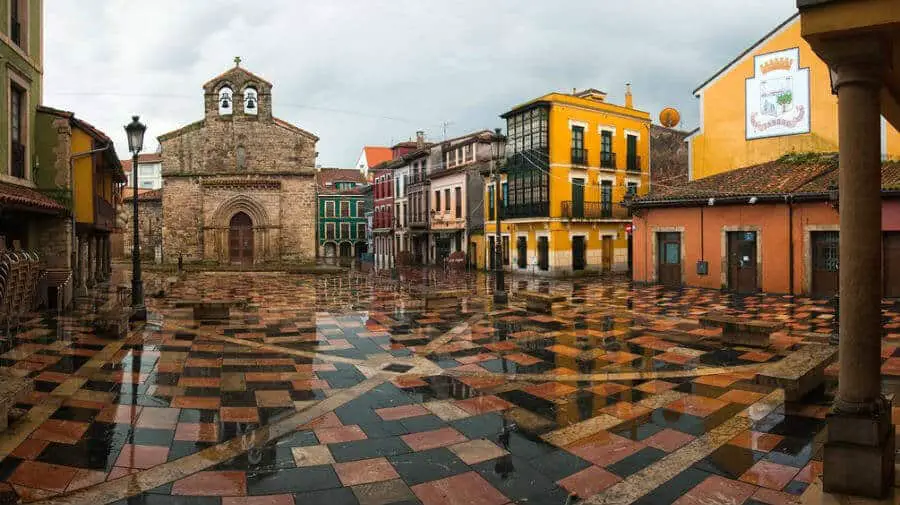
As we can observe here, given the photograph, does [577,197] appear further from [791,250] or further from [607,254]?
[791,250]

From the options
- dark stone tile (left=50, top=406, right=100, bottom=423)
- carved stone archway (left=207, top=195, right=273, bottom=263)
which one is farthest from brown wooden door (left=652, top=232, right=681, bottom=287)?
carved stone archway (left=207, top=195, right=273, bottom=263)

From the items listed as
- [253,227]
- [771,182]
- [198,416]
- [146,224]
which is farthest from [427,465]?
[146,224]

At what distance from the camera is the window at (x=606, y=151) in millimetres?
31859

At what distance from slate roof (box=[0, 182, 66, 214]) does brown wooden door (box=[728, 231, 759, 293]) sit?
20265 millimetres

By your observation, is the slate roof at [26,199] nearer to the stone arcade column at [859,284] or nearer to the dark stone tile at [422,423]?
the dark stone tile at [422,423]

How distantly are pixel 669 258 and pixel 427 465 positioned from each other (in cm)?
2023

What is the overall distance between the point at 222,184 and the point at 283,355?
2910cm

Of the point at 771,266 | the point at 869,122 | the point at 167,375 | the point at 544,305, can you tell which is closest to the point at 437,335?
the point at 544,305

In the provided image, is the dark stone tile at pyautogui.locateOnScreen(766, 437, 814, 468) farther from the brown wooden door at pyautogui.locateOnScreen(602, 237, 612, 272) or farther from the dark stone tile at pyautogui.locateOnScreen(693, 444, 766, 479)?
the brown wooden door at pyautogui.locateOnScreen(602, 237, 612, 272)

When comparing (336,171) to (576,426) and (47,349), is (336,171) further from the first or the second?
(576,426)

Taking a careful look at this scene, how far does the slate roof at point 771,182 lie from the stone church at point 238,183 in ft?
69.9

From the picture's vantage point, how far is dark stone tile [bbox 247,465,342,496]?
431cm

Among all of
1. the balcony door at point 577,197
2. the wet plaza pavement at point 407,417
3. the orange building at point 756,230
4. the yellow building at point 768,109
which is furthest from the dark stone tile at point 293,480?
the balcony door at point 577,197

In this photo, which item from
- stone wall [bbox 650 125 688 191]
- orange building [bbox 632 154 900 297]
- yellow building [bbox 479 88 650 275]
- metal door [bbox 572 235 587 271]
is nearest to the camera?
orange building [bbox 632 154 900 297]
